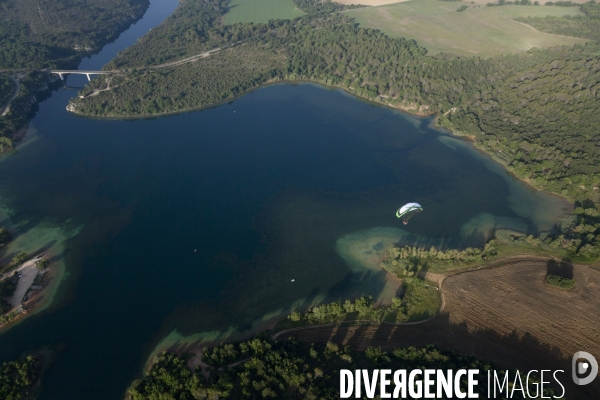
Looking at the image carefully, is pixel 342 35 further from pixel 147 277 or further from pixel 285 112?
pixel 147 277

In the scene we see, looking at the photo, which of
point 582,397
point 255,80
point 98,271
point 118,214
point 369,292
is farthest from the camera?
point 255,80

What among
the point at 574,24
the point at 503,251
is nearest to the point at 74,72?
the point at 503,251

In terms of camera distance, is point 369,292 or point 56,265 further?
point 56,265

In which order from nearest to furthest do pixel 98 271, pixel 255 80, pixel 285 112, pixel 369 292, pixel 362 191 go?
pixel 369 292, pixel 98 271, pixel 362 191, pixel 285 112, pixel 255 80

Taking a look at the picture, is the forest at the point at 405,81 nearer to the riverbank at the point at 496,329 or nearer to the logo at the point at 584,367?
the riverbank at the point at 496,329

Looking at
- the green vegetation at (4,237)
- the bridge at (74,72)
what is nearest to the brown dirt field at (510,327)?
the green vegetation at (4,237)

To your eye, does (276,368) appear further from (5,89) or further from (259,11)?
(259,11)

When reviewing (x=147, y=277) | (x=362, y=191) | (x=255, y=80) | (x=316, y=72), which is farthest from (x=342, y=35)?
(x=147, y=277)
